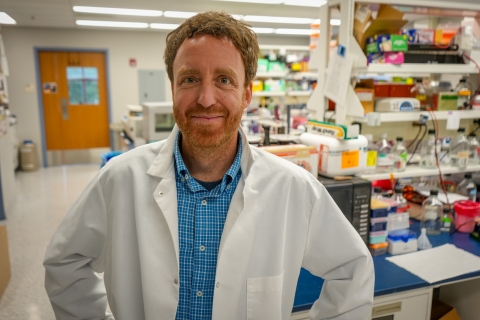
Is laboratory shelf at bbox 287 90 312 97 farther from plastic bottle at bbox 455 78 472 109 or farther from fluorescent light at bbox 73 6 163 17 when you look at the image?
plastic bottle at bbox 455 78 472 109

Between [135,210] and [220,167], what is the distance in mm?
295

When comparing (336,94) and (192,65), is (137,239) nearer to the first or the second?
(192,65)

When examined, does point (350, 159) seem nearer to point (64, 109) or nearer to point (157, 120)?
point (157, 120)

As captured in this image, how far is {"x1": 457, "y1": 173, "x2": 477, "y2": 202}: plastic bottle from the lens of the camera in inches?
104

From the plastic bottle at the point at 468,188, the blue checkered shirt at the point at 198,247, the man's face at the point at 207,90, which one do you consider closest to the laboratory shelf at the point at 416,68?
the plastic bottle at the point at 468,188

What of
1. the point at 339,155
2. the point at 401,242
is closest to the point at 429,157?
the point at 401,242

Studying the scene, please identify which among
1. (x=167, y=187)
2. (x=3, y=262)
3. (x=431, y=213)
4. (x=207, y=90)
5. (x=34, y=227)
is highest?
(x=207, y=90)

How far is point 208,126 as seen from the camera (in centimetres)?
111

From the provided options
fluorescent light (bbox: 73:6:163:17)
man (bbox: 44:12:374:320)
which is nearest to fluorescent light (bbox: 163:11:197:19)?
fluorescent light (bbox: 73:6:163:17)

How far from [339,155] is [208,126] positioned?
3.72ft

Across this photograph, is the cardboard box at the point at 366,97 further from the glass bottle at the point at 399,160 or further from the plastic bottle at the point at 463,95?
the plastic bottle at the point at 463,95

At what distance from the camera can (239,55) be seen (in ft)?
3.76

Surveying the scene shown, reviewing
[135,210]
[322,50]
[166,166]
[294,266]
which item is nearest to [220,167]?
[166,166]

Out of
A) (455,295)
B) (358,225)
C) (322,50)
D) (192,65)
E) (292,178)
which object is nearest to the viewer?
(192,65)
